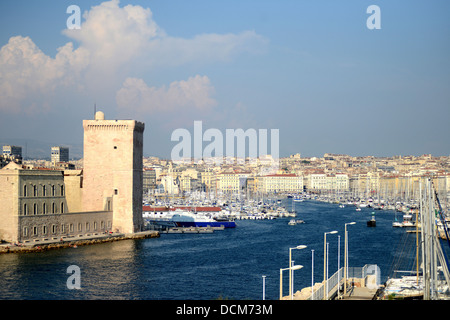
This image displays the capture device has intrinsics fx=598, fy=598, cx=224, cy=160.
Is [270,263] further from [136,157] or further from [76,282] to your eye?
[136,157]

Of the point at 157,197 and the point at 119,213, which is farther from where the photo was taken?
the point at 157,197

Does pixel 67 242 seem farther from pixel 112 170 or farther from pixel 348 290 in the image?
pixel 348 290

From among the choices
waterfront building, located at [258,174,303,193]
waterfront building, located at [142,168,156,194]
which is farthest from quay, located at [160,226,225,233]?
waterfront building, located at [258,174,303,193]

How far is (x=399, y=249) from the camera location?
2250 cm

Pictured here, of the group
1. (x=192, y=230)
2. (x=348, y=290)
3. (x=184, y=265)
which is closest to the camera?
(x=348, y=290)

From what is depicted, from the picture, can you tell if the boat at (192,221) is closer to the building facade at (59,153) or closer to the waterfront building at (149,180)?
the waterfront building at (149,180)

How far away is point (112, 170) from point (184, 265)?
776 centimetres

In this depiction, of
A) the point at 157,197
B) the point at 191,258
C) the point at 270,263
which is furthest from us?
the point at 157,197

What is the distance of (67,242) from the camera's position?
2050cm

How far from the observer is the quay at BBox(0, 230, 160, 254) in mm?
18386

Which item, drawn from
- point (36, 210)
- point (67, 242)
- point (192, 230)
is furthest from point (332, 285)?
point (192, 230)
